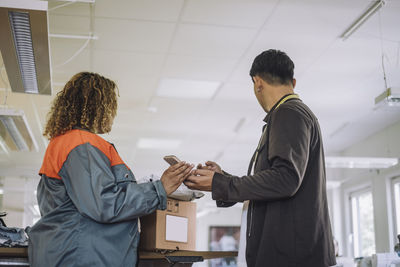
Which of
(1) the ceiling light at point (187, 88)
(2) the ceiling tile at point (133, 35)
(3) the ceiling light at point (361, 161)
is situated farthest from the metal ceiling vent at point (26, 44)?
(3) the ceiling light at point (361, 161)

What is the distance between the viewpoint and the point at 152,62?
16.7 feet

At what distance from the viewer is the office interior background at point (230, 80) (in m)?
4.09

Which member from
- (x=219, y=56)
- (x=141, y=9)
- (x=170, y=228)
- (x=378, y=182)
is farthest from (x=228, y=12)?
(x=378, y=182)

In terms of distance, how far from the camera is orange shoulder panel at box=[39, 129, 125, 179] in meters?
1.70

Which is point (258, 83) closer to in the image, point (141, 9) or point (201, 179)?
point (201, 179)

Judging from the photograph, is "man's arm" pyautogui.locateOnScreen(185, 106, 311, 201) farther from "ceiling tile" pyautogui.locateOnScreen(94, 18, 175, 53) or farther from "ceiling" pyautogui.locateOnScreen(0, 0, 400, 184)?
"ceiling tile" pyautogui.locateOnScreen(94, 18, 175, 53)

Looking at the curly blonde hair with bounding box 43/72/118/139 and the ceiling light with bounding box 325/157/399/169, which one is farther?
the ceiling light with bounding box 325/157/399/169

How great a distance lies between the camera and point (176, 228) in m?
2.10

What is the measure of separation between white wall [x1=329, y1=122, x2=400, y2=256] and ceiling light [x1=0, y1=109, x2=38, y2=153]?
453 centimetres

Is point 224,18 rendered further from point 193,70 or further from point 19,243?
point 19,243

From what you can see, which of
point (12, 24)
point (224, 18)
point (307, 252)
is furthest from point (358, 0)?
point (307, 252)

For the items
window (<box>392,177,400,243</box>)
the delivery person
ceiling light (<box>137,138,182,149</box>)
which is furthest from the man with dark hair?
ceiling light (<box>137,138,182,149</box>)

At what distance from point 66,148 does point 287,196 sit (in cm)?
76

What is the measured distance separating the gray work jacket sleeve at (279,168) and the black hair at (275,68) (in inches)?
7.5
